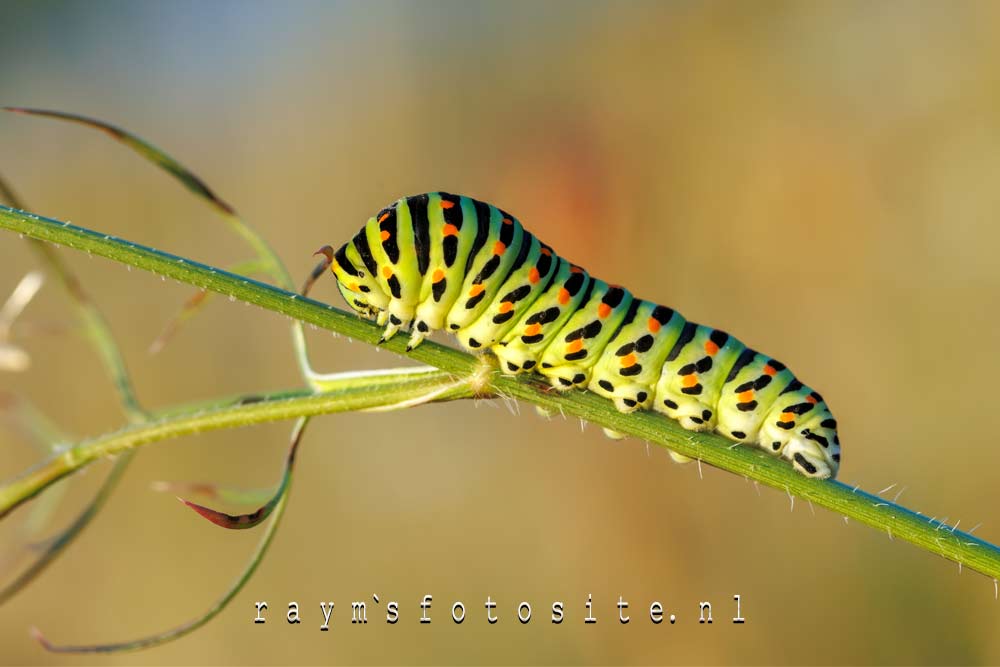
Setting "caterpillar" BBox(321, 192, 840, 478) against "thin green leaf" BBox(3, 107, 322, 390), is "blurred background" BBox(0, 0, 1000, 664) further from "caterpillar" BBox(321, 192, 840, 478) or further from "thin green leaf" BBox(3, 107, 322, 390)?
"thin green leaf" BBox(3, 107, 322, 390)

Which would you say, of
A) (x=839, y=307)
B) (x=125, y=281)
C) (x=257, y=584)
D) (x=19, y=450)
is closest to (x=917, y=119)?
(x=839, y=307)

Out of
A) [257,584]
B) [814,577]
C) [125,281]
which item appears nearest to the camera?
[814,577]

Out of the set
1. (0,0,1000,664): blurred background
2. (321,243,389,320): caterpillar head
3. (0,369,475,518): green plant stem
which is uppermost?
(0,0,1000,664): blurred background

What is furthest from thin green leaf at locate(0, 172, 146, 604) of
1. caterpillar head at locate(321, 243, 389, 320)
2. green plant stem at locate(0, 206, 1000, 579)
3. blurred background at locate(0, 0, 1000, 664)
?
blurred background at locate(0, 0, 1000, 664)

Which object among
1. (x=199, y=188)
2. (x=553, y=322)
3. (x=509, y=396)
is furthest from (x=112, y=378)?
(x=553, y=322)

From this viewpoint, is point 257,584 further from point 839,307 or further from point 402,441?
point 839,307

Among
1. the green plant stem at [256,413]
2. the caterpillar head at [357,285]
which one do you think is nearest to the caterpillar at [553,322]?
the caterpillar head at [357,285]

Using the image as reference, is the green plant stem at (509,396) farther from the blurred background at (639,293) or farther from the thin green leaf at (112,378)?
the blurred background at (639,293)
